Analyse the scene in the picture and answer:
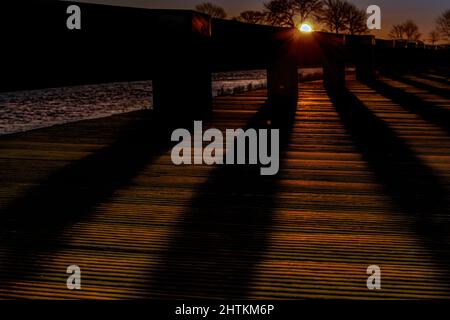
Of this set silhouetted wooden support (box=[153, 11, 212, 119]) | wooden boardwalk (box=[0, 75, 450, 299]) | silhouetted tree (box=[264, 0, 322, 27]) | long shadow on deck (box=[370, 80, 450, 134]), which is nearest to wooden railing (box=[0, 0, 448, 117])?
silhouetted wooden support (box=[153, 11, 212, 119])

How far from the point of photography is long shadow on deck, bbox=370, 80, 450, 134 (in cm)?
695

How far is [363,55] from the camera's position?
1538cm

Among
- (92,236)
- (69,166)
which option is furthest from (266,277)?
(69,166)

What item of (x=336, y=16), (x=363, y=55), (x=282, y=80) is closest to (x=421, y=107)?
(x=282, y=80)

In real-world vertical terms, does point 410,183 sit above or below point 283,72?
below

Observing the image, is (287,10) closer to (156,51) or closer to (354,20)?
(354,20)

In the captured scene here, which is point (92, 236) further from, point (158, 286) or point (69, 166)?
point (69, 166)

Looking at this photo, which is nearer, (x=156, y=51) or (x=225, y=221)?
(x=225, y=221)

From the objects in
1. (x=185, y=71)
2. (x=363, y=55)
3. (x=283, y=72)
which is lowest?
(x=185, y=71)

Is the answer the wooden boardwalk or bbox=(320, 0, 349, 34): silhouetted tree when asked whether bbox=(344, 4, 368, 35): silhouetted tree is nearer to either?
bbox=(320, 0, 349, 34): silhouetted tree

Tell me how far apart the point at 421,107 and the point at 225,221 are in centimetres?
612

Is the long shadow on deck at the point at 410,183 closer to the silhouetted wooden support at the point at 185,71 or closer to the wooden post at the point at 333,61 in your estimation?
the silhouetted wooden support at the point at 185,71

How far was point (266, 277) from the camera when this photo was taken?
7.49 feet

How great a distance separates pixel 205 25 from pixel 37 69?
3.75m
